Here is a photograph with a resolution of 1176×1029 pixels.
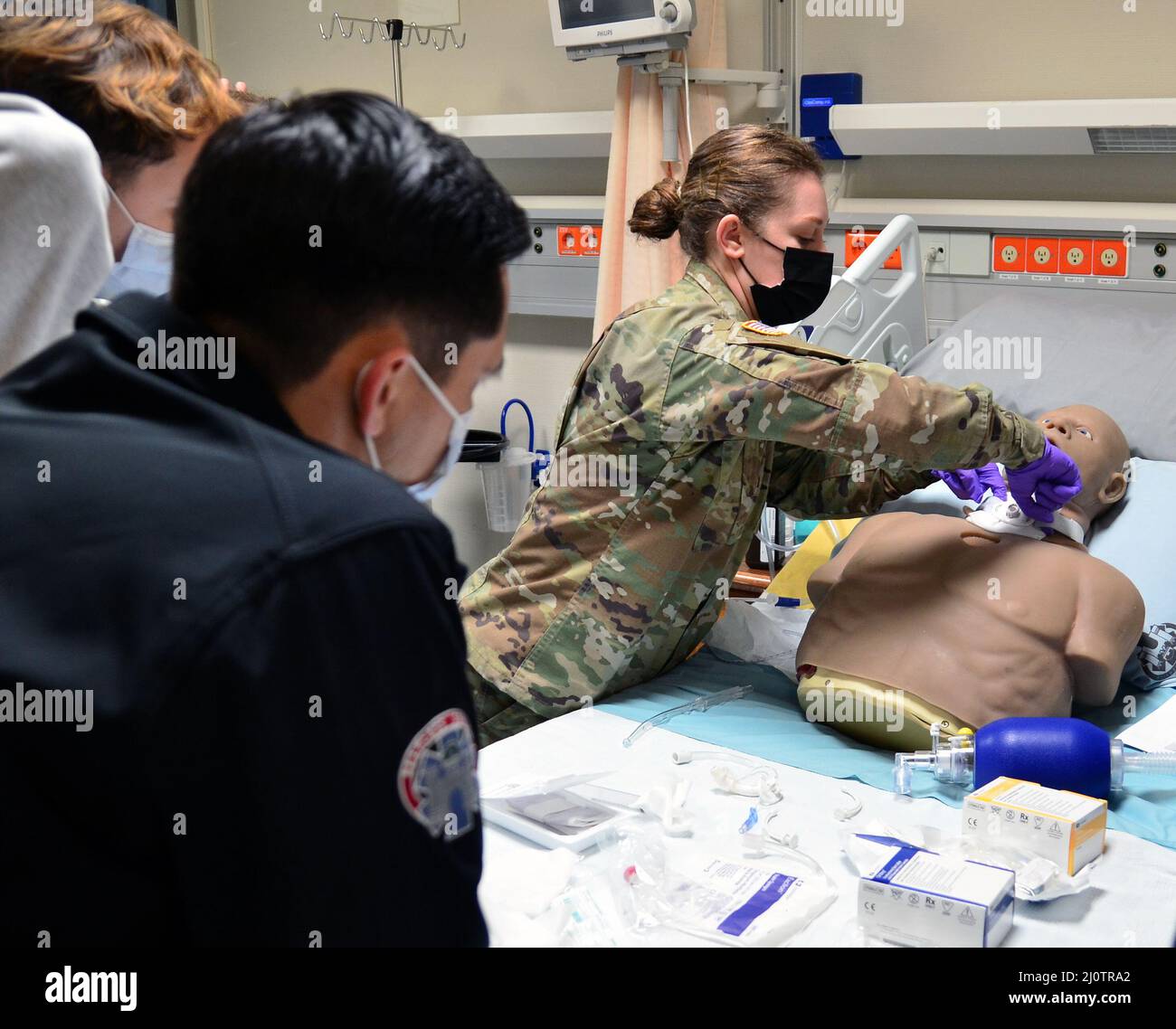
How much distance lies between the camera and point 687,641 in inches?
91.3

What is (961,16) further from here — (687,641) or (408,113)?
(408,113)

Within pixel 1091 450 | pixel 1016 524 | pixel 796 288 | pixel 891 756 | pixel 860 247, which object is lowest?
pixel 891 756

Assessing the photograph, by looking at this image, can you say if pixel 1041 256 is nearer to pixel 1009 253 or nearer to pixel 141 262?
pixel 1009 253

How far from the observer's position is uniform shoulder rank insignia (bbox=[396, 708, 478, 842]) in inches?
33.3

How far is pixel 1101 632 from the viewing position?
2.00 m

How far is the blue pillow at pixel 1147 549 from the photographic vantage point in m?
2.20

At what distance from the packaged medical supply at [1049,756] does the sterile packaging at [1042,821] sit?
0.09 m

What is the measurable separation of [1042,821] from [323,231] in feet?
3.75

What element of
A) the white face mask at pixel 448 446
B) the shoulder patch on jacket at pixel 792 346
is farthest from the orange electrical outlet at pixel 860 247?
the white face mask at pixel 448 446

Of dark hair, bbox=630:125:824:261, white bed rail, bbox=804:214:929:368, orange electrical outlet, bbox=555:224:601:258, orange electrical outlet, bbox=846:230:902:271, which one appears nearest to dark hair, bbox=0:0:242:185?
dark hair, bbox=630:125:824:261

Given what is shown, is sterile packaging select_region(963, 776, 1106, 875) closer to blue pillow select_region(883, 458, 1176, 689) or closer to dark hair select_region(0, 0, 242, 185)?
blue pillow select_region(883, 458, 1176, 689)

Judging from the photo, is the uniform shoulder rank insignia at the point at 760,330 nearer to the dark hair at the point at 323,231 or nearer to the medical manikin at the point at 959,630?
the medical manikin at the point at 959,630

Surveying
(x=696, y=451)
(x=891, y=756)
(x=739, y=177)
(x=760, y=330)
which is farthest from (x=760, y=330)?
(x=891, y=756)
